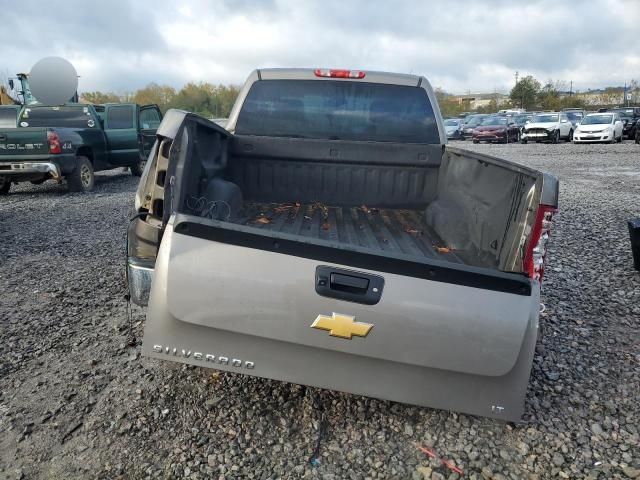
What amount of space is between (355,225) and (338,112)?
1.12 meters

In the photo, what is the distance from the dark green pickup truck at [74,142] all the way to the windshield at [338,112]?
6.98 meters

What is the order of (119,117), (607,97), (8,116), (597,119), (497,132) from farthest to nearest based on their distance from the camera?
(607,97), (497,132), (597,119), (119,117), (8,116)

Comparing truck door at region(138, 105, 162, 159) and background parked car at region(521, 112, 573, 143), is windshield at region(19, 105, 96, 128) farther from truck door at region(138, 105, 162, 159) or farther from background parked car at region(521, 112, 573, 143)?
background parked car at region(521, 112, 573, 143)

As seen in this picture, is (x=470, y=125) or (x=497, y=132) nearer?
(x=497, y=132)

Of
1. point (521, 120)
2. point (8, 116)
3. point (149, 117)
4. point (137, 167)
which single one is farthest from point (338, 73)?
point (521, 120)

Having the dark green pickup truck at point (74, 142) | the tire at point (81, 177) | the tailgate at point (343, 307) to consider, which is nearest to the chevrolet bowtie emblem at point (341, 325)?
the tailgate at point (343, 307)

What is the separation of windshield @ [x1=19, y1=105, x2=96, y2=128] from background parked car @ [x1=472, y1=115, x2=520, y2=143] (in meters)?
22.5

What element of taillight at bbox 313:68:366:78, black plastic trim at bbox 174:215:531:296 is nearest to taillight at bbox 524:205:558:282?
black plastic trim at bbox 174:215:531:296

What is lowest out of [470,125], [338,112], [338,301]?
[338,301]

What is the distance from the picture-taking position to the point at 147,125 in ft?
46.6

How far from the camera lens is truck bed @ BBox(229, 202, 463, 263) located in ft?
12.0

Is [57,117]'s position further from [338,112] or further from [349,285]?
[349,285]

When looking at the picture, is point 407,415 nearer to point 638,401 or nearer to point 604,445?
point 604,445

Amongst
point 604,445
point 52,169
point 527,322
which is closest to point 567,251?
point 604,445
